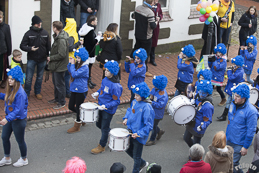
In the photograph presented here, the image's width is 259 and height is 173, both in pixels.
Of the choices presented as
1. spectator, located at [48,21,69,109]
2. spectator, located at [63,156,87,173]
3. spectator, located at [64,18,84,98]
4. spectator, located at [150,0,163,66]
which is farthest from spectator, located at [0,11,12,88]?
spectator, located at [63,156,87,173]

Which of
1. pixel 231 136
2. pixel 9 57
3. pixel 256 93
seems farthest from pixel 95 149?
pixel 9 57

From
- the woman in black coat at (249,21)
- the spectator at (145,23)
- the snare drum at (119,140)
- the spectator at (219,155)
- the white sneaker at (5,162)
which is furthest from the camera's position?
the woman in black coat at (249,21)

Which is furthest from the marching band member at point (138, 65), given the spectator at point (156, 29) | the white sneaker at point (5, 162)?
the spectator at point (156, 29)

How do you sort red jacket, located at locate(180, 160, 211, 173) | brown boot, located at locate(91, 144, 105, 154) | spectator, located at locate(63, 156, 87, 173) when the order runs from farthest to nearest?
brown boot, located at locate(91, 144, 105, 154) < red jacket, located at locate(180, 160, 211, 173) < spectator, located at locate(63, 156, 87, 173)

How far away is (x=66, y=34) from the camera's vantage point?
8.69 m

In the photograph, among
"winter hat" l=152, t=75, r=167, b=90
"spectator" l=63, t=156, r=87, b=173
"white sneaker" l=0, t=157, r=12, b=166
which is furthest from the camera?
"winter hat" l=152, t=75, r=167, b=90

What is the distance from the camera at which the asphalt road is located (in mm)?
6855

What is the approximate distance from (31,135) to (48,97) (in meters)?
1.74

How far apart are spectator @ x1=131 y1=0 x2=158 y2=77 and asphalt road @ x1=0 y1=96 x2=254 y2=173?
11.3 feet

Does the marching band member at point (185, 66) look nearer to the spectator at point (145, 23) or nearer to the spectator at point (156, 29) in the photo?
the spectator at point (145, 23)

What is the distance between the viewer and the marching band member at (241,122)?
6.11 metres

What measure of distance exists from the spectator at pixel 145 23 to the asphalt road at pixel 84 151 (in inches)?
135

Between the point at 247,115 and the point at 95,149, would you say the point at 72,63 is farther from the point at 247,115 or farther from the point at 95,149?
the point at 247,115

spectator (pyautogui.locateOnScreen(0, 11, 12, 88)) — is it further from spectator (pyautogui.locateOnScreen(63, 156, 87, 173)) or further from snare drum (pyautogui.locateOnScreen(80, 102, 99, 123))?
spectator (pyautogui.locateOnScreen(63, 156, 87, 173))
